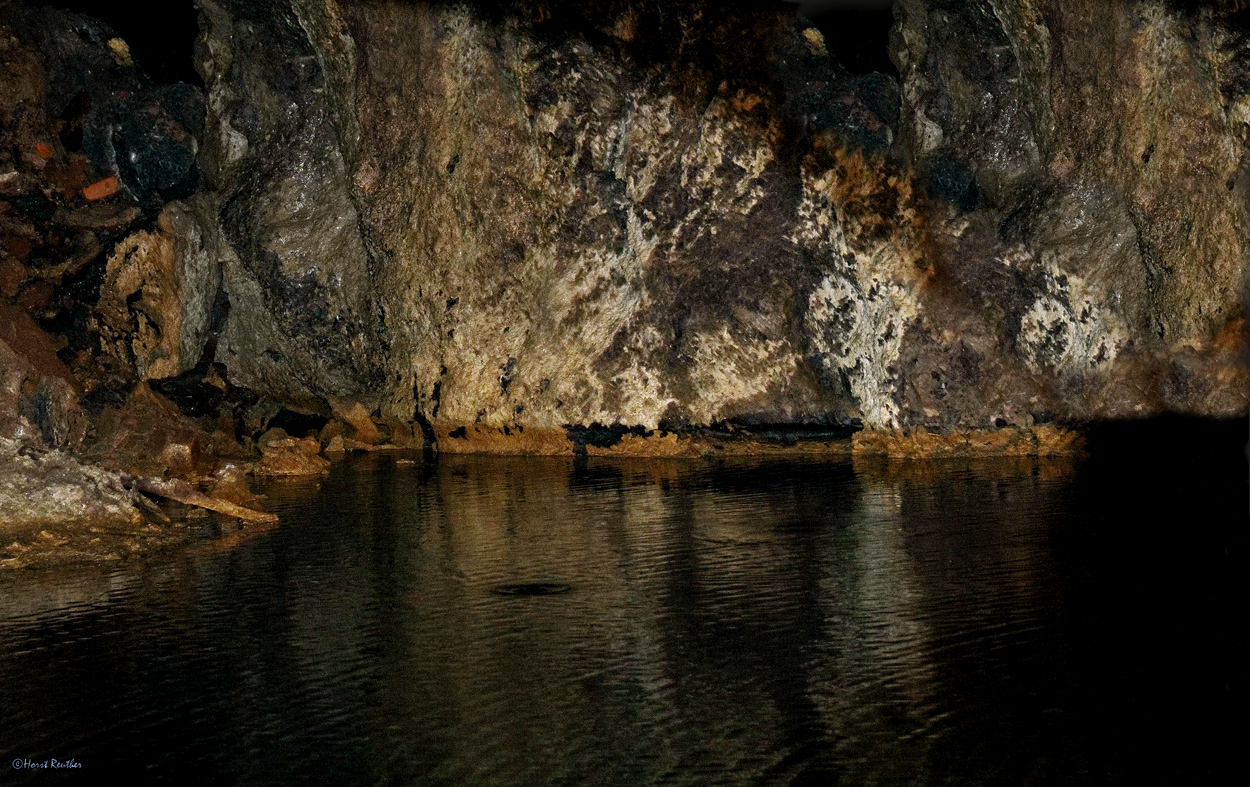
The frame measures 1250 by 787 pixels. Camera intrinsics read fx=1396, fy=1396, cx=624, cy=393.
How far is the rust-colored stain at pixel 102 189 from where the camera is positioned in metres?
29.8

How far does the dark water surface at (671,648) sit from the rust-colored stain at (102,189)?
13.4 m

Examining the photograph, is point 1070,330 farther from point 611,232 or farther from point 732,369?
point 611,232

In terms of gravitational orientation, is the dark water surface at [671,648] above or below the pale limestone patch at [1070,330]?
below

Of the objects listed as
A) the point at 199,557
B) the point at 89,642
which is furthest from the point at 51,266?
the point at 89,642

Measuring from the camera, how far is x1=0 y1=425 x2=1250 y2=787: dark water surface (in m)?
9.13

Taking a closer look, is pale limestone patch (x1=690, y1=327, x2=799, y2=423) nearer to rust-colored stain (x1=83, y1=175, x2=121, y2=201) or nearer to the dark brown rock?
the dark brown rock

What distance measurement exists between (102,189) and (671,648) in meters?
22.4

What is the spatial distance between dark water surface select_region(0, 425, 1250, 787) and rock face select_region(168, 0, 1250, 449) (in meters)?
5.97

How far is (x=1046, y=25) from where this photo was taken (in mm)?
24562

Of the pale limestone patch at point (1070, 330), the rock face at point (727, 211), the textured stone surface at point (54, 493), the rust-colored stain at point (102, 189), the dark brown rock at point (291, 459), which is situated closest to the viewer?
the textured stone surface at point (54, 493)

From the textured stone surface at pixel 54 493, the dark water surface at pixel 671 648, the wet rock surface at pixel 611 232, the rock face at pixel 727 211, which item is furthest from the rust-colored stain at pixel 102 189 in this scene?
the dark water surface at pixel 671 648

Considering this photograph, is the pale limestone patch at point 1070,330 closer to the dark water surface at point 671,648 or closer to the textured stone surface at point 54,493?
the dark water surface at point 671,648

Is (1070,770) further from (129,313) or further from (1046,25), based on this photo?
(129,313)

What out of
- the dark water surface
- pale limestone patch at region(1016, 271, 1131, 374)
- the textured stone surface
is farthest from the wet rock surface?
the dark water surface
